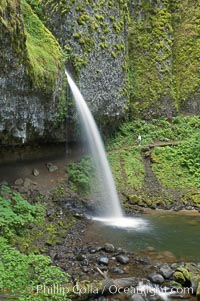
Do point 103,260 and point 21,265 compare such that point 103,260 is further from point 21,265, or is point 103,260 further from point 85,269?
point 21,265

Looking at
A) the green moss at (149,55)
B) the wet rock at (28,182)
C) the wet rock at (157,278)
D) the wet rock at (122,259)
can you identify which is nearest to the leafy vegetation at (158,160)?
the green moss at (149,55)

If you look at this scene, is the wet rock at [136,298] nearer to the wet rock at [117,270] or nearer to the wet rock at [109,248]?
the wet rock at [117,270]

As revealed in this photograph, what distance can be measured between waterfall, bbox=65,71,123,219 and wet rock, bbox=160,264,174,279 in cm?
455

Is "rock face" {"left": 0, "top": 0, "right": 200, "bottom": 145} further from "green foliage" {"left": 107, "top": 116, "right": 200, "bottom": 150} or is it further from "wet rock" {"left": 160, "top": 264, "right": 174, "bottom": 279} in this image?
"wet rock" {"left": 160, "top": 264, "right": 174, "bottom": 279}

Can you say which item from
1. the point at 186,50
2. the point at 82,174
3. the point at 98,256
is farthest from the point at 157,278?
the point at 186,50

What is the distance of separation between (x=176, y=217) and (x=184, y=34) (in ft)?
40.2

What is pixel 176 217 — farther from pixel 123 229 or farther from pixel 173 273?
pixel 173 273

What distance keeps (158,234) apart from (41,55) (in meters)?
6.36

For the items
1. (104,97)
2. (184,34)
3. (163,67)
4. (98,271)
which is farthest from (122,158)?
(184,34)

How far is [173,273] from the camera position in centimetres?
720

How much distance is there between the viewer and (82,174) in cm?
1282

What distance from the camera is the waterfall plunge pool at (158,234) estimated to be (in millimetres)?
8644

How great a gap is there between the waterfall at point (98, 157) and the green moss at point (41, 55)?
1.50 metres

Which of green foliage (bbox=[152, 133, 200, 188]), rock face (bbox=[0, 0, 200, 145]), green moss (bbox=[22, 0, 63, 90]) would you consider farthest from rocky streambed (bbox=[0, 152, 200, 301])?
green moss (bbox=[22, 0, 63, 90])
